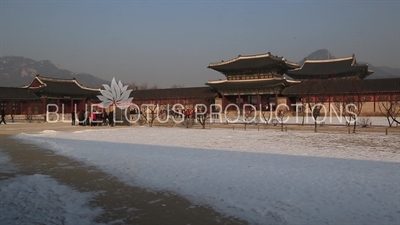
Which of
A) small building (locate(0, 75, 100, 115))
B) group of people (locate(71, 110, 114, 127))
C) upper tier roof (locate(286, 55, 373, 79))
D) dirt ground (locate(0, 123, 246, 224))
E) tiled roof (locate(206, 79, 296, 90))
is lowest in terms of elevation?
dirt ground (locate(0, 123, 246, 224))

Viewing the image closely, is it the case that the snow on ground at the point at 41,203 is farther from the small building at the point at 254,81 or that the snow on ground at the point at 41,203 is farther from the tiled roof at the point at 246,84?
the small building at the point at 254,81

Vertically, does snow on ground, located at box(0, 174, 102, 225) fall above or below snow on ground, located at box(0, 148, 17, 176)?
below

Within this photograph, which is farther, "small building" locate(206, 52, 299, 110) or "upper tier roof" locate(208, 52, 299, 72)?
"upper tier roof" locate(208, 52, 299, 72)

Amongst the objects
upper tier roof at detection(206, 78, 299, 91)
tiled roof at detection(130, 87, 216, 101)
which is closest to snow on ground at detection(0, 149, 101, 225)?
upper tier roof at detection(206, 78, 299, 91)

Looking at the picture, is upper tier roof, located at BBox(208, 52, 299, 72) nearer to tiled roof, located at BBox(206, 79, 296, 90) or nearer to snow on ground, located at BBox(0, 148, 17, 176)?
tiled roof, located at BBox(206, 79, 296, 90)

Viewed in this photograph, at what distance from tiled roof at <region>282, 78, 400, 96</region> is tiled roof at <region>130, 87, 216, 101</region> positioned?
1099cm

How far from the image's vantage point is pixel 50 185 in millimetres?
7062

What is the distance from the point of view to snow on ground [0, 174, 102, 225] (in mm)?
4945

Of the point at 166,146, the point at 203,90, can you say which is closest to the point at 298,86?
the point at 203,90

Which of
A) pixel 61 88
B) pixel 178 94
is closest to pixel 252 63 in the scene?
pixel 178 94

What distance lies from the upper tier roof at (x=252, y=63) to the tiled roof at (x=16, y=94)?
81.5 feet

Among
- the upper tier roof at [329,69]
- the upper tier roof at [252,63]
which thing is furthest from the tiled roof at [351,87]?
the upper tier roof at [329,69]

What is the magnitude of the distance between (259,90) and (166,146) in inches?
1171

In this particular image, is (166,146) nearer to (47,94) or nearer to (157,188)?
(157,188)
